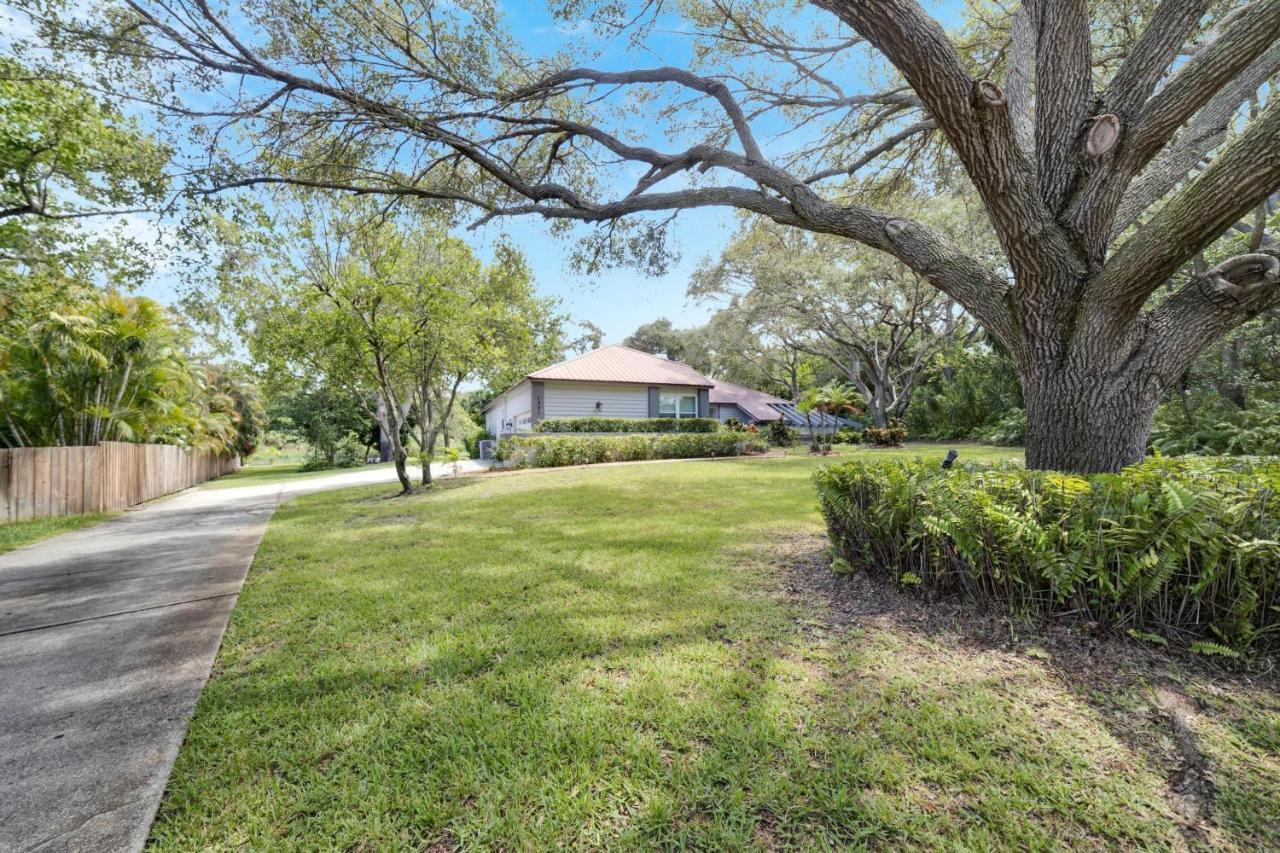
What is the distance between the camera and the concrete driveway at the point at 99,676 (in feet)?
5.79

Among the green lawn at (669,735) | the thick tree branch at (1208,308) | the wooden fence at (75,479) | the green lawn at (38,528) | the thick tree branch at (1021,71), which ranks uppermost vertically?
the thick tree branch at (1021,71)

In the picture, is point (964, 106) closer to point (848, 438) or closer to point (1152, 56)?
point (1152, 56)

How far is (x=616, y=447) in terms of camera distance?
53.7 feet

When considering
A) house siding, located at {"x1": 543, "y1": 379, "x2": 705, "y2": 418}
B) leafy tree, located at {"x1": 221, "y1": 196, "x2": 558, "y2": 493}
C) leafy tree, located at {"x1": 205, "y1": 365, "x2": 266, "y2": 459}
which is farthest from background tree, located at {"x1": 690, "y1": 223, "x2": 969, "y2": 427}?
leafy tree, located at {"x1": 205, "y1": 365, "x2": 266, "y2": 459}

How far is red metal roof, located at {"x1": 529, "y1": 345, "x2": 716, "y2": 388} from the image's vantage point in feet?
63.7

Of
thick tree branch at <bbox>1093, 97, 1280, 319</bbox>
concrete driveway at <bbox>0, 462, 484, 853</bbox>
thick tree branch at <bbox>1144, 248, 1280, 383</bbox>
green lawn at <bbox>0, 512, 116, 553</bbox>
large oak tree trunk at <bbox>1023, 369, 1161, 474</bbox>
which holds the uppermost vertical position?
thick tree branch at <bbox>1093, 97, 1280, 319</bbox>

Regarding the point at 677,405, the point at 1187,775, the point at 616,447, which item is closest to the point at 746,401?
the point at 677,405

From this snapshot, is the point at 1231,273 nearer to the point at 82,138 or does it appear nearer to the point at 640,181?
the point at 640,181

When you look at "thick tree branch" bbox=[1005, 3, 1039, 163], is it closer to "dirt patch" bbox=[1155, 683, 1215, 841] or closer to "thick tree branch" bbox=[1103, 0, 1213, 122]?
"thick tree branch" bbox=[1103, 0, 1213, 122]

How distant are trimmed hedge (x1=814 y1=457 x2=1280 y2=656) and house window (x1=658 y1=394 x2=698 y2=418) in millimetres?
17942

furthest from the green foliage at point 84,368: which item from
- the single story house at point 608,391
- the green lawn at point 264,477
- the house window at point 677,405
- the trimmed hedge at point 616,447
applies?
the house window at point 677,405

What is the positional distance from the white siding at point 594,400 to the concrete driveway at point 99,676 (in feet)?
43.7

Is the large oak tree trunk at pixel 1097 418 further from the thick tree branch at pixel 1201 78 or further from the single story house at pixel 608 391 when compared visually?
the single story house at pixel 608 391

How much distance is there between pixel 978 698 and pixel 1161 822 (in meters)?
0.69
